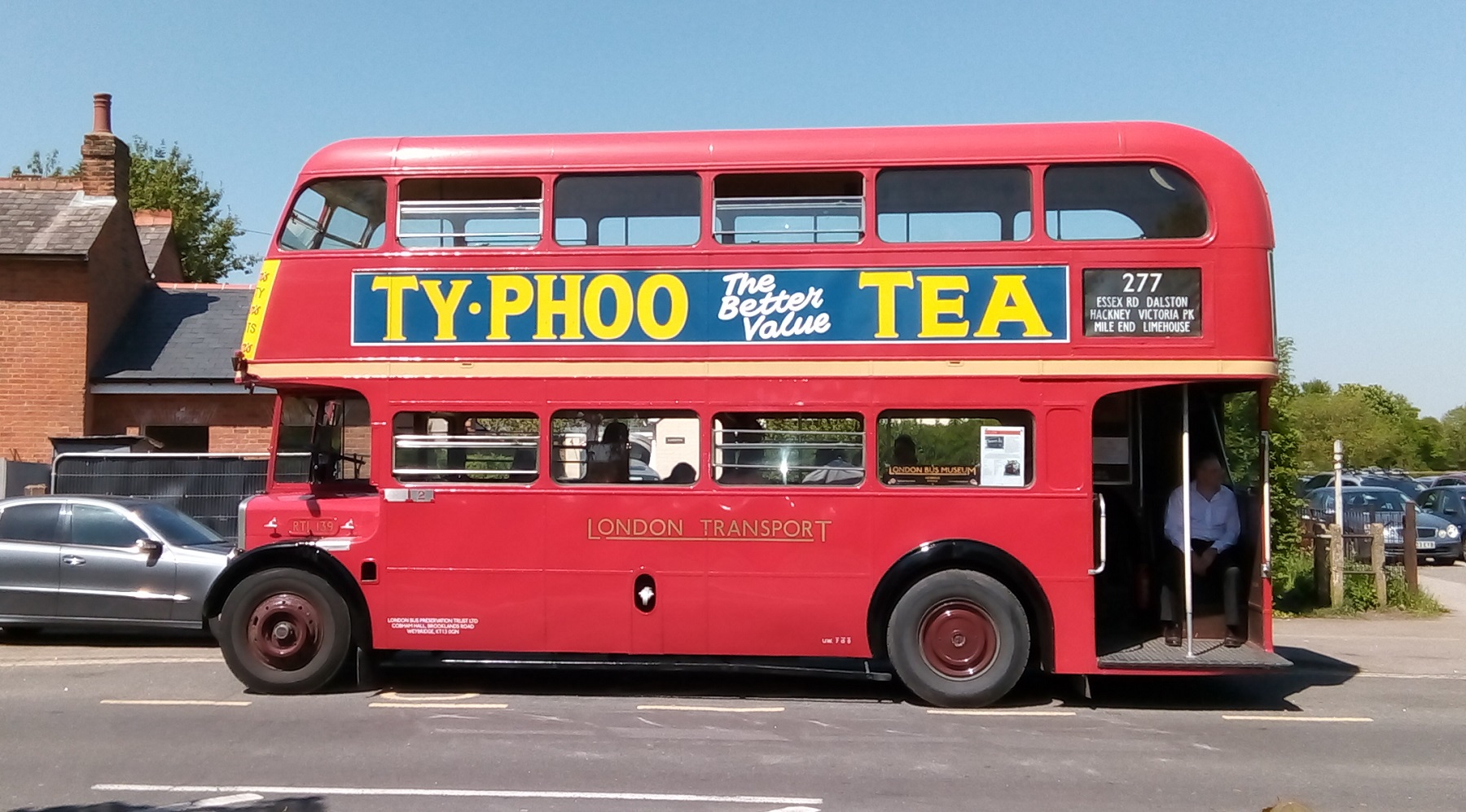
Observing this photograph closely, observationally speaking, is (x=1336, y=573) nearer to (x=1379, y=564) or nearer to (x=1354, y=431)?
(x=1379, y=564)

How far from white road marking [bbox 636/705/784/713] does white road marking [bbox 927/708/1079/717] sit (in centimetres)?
114

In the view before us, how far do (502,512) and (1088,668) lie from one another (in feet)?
14.4

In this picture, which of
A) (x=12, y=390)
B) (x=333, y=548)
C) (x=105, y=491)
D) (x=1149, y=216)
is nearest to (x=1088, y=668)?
(x=1149, y=216)

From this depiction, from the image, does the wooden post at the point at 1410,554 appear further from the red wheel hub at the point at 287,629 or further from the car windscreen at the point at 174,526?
the car windscreen at the point at 174,526

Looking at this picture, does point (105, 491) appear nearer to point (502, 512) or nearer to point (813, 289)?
point (502, 512)

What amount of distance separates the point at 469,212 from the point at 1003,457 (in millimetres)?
4358

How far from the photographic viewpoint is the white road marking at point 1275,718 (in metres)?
8.43

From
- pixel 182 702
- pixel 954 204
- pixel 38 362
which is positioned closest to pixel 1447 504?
pixel 954 204

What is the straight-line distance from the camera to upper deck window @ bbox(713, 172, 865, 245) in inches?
343

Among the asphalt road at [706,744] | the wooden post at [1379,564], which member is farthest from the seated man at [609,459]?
the wooden post at [1379,564]

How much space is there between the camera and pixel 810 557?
862cm

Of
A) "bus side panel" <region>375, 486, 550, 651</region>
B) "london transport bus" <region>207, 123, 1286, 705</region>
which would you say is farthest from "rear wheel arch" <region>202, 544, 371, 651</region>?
"bus side panel" <region>375, 486, 550, 651</region>

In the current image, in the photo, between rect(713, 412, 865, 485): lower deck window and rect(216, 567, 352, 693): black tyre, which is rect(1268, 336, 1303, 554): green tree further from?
rect(216, 567, 352, 693): black tyre

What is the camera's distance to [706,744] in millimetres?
7484
